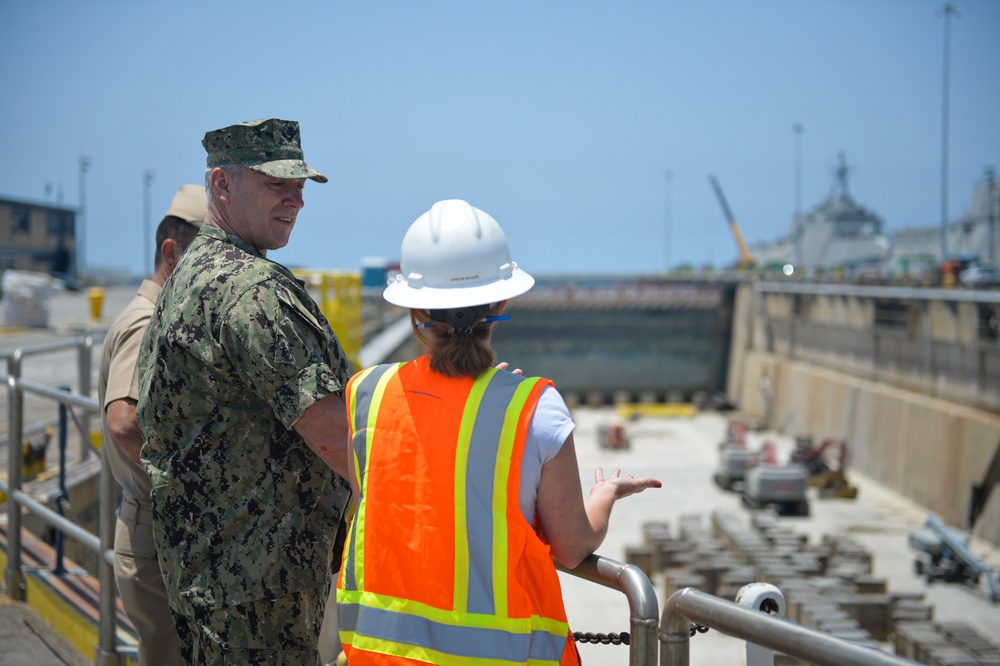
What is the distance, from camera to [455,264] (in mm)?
1978

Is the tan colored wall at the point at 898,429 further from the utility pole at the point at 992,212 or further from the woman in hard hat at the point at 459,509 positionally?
the woman in hard hat at the point at 459,509

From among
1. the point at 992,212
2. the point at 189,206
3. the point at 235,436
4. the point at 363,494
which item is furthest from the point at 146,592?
the point at 992,212

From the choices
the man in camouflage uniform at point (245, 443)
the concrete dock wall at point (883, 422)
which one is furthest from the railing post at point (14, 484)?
the concrete dock wall at point (883, 422)

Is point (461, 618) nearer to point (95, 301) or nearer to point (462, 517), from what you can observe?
point (462, 517)

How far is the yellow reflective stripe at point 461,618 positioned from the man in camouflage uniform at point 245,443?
0.39 metres

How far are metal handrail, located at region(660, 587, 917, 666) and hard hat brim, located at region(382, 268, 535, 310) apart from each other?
0.68 meters

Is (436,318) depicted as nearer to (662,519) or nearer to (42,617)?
(42,617)

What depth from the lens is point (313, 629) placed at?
238 cm

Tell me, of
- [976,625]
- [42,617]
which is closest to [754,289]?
[976,625]

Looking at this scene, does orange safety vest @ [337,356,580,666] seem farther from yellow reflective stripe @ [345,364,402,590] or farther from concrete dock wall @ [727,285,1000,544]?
concrete dock wall @ [727,285,1000,544]

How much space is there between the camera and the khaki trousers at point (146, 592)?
9.38 feet

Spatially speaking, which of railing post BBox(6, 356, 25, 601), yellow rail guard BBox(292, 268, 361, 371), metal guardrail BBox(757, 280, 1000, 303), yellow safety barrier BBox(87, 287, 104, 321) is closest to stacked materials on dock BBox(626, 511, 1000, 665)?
yellow rail guard BBox(292, 268, 361, 371)

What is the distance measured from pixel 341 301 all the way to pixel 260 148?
40.2ft

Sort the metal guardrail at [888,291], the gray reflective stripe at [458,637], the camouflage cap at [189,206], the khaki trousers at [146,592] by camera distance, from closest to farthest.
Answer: the gray reflective stripe at [458,637], the khaki trousers at [146,592], the camouflage cap at [189,206], the metal guardrail at [888,291]
